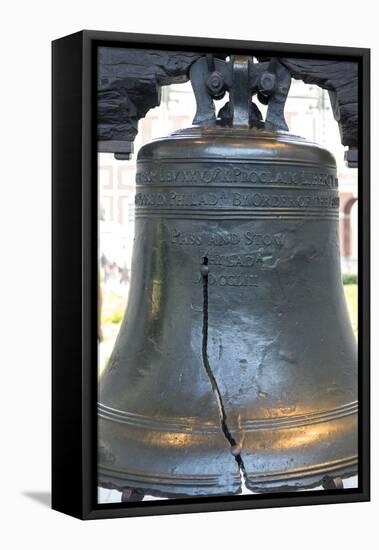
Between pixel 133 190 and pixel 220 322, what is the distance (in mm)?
608

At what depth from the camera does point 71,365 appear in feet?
20.8

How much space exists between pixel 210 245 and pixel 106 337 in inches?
21.1

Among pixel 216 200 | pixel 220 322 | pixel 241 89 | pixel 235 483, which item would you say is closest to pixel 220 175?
pixel 216 200

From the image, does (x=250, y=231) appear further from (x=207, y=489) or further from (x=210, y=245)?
(x=207, y=489)

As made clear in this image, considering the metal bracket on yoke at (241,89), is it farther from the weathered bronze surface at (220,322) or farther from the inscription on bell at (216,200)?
the inscription on bell at (216,200)

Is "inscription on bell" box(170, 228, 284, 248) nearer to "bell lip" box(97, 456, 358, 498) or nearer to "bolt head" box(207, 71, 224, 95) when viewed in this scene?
"bolt head" box(207, 71, 224, 95)

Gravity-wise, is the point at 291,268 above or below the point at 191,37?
below

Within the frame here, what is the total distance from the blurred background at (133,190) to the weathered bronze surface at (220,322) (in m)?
0.07

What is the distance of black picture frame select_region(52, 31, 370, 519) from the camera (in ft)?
20.5

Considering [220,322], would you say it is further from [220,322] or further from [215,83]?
[215,83]

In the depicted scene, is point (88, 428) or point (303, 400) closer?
point (88, 428)

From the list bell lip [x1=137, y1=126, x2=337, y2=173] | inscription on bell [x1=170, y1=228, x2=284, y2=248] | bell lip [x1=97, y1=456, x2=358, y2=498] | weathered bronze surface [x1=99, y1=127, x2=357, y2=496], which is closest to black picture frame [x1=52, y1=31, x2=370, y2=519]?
bell lip [x1=97, y1=456, x2=358, y2=498]

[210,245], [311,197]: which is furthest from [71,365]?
[311,197]

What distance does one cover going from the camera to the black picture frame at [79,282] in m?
6.24
